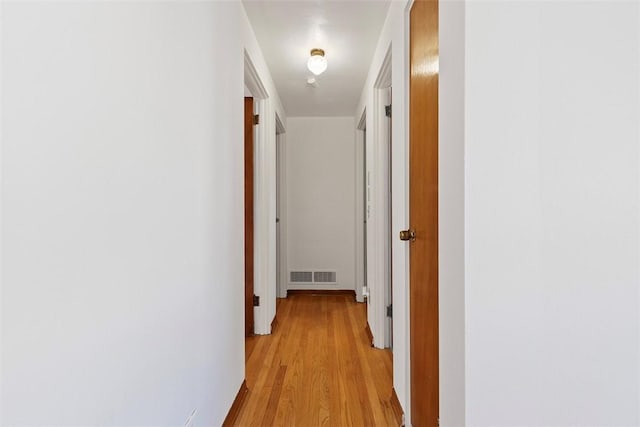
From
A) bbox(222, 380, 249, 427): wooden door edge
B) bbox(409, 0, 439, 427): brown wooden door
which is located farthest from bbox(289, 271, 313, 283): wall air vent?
bbox(409, 0, 439, 427): brown wooden door

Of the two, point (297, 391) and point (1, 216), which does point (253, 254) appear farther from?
point (1, 216)

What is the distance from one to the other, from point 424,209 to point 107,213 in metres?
1.08

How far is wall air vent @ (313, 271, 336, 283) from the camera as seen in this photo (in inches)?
181

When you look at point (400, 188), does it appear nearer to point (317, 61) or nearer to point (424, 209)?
point (424, 209)

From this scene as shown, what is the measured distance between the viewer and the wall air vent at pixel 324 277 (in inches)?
181

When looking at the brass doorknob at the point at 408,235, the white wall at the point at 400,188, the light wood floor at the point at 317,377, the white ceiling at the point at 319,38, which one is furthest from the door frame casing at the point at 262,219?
the brass doorknob at the point at 408,235

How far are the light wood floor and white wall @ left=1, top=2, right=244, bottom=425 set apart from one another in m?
0.56

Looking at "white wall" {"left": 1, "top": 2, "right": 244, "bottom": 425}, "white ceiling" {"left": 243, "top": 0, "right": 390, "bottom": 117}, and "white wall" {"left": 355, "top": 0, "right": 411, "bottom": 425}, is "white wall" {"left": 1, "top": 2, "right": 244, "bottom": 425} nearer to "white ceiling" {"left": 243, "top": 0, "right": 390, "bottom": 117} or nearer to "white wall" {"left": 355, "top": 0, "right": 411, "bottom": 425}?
"white ceiling" {"left": 243, "top": 0, "right": 390, "bottom": 117}
